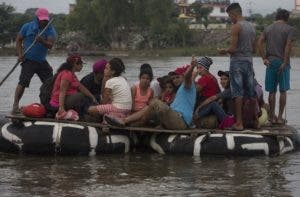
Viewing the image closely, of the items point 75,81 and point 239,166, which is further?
point 75,81

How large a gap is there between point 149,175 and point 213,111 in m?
2.14

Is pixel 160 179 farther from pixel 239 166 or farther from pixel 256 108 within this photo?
pixel 256 108

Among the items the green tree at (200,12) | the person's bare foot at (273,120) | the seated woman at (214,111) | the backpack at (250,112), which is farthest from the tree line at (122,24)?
the seated woman at (214,111)

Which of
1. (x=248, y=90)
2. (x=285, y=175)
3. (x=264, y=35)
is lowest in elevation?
(x=285, y=175)

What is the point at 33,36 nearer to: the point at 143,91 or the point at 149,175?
the point at 143,91

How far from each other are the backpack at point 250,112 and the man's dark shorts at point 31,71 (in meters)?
3.19

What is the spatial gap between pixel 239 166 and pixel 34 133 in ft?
8.88

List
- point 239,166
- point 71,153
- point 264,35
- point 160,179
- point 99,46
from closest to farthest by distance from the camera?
point 160,179 → point 239,166 → point 71,153 → point 264,35 → point 99,46

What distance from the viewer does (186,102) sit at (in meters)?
10.2

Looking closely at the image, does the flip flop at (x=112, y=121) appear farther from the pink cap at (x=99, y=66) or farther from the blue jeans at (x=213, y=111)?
the blue jeans at (x=213, y=111)

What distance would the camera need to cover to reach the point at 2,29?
289 ft

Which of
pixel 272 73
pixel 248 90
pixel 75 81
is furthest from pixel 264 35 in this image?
pixel 75 81

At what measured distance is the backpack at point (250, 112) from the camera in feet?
34.8

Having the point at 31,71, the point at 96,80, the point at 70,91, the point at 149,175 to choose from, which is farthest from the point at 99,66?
the point at 149,175
